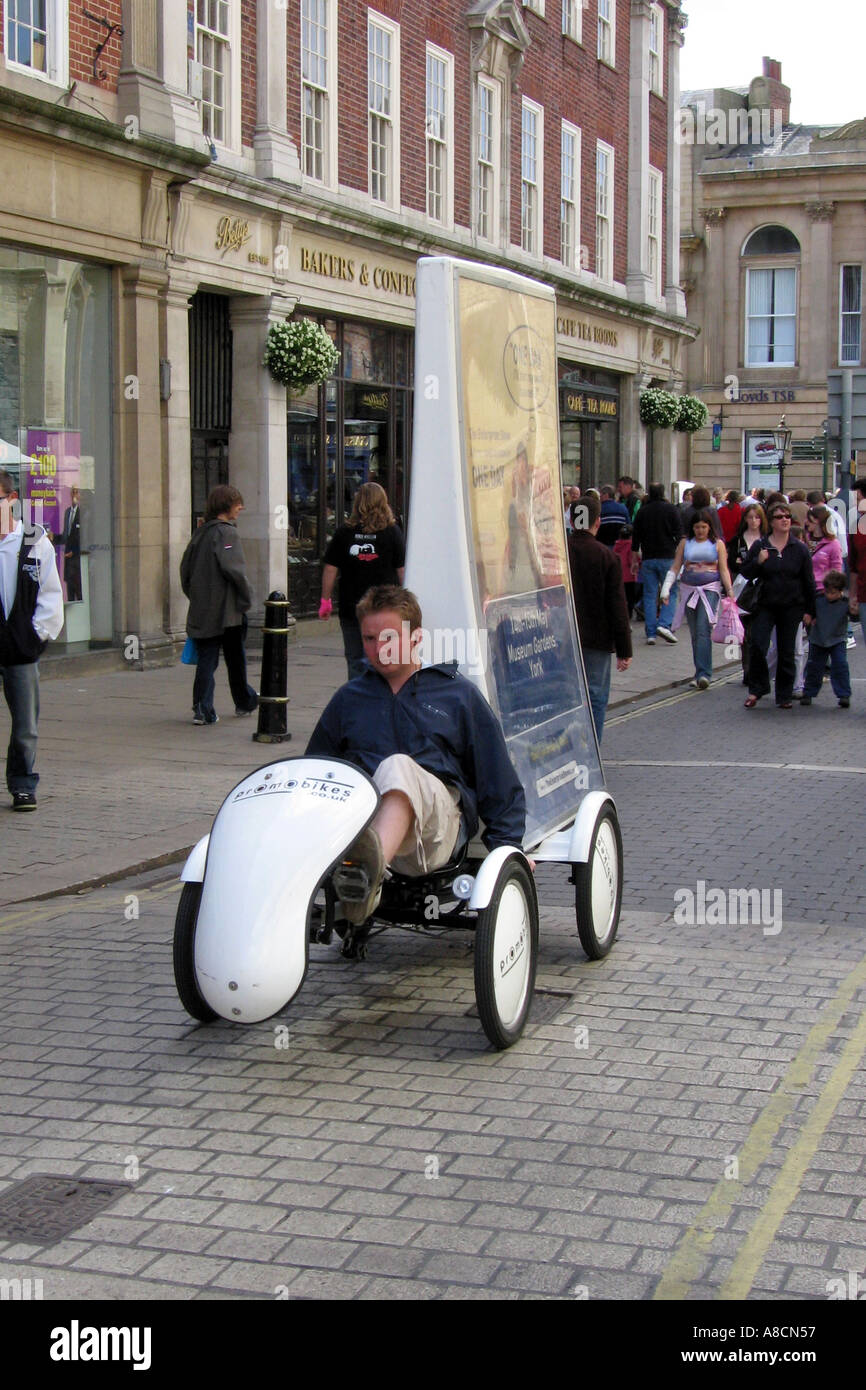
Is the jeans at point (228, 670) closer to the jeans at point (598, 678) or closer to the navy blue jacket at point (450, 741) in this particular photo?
the jeans at point (598, 678)

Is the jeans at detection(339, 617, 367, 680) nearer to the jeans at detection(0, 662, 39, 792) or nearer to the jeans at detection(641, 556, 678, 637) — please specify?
the jeans at detection(0, 662, 39, 792)

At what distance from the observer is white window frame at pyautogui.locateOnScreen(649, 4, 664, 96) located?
32438 mm

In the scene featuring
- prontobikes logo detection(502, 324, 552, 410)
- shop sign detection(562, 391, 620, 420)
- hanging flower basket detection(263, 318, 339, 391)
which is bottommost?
prontobikes logo detection(502, 324, 552, 410)

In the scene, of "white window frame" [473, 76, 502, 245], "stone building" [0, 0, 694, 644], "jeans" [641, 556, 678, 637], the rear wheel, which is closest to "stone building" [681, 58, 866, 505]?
"stone building" [0, 0, 694, 644]

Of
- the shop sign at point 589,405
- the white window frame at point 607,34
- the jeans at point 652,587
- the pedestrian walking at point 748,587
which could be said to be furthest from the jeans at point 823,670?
the white window frame at point 607,34

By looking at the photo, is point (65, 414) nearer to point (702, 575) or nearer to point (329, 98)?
point (702, 575)

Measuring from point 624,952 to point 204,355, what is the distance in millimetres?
13092

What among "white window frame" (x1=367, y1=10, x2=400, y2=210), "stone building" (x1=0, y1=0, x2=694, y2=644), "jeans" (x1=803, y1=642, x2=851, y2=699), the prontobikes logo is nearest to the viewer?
the prontobikes logo

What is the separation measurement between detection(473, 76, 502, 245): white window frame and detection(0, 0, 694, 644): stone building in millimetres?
63

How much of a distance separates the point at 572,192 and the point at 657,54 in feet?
19.7

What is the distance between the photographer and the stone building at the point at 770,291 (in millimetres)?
49875

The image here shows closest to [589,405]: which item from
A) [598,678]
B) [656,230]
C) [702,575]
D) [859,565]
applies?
[656,230]

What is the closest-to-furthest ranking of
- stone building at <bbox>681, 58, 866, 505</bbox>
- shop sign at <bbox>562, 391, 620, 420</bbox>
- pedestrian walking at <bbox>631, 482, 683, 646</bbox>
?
pedestrian walking at <bbox>631, 482, 683, 646</bbox>
shop sign at <bbox>562, 391, 620, 420</bbox>
stone building at <bbox>681, 58, 866, 505</bbox>

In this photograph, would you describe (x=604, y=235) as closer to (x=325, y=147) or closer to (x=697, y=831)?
(x=325, y=147)
